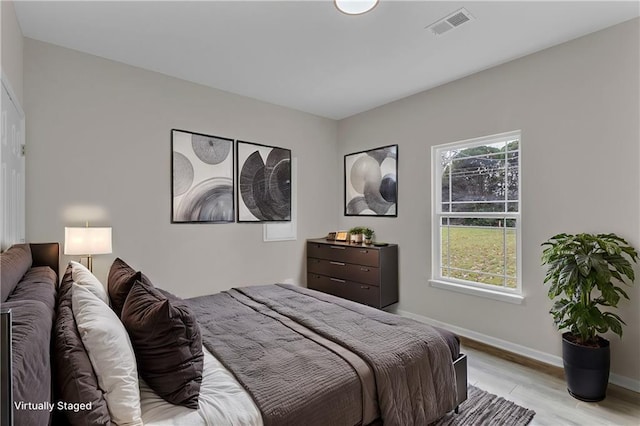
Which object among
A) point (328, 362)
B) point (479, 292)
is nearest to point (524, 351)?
point (479, 292)

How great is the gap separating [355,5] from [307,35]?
626mm

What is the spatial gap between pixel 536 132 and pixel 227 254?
334 cm

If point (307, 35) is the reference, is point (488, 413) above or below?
below

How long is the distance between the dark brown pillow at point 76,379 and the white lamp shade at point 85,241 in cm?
173

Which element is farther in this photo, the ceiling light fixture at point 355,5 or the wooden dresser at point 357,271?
the wooden dresser at point 357,271

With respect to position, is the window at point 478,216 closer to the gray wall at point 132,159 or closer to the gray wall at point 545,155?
the gray wall at point 545,155

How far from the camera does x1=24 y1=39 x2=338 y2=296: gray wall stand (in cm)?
273

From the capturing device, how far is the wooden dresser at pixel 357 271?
3830 mm

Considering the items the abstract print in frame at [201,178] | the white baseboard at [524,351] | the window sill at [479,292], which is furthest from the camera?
the abstract print in frame at [201,178]

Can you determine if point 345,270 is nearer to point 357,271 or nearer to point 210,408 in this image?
point 357,271

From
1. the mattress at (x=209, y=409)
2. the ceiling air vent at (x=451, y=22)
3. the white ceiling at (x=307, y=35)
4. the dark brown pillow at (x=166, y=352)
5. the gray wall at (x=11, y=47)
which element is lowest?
the mattress at (x=209, y=409)

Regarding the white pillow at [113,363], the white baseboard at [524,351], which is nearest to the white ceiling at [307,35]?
the white pillow at [113,363]

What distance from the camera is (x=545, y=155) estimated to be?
9.29 ft

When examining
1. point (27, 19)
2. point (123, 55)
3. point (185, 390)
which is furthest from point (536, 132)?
point (27, 19)
